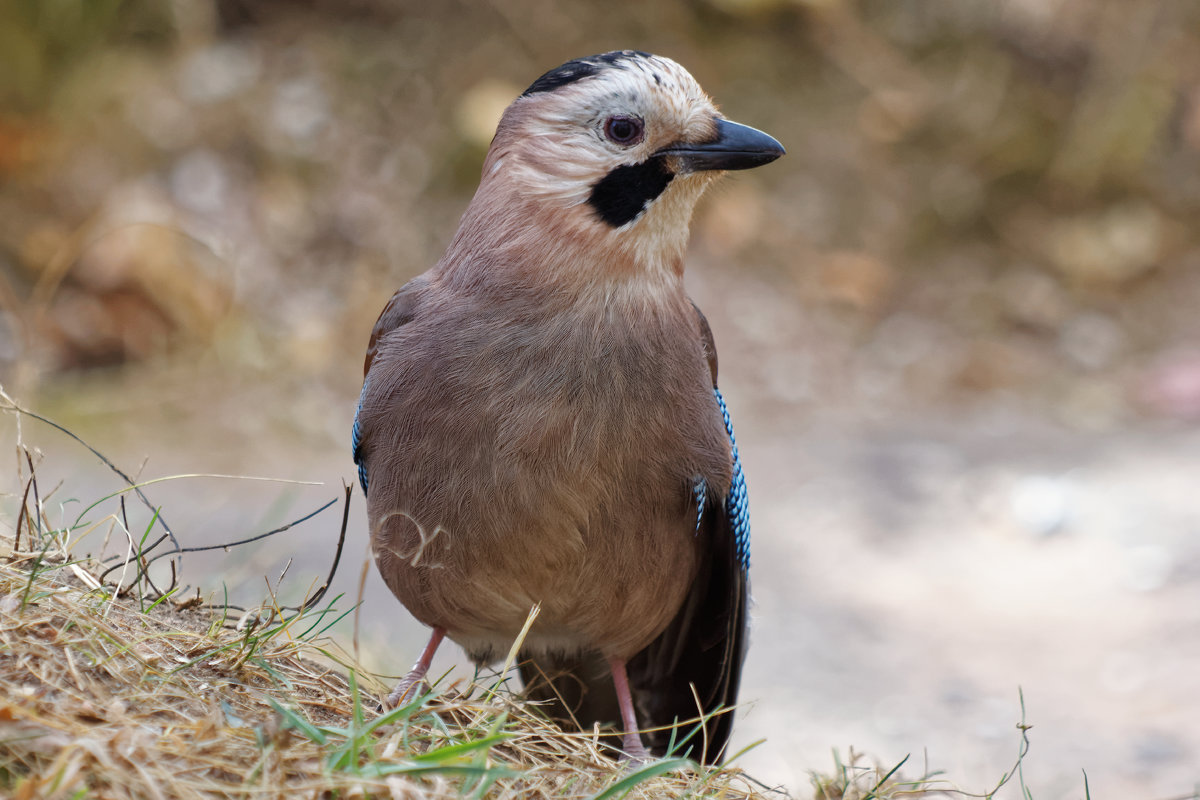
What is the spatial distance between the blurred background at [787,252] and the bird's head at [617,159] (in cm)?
359

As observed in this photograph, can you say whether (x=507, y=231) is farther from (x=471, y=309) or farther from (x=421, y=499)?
(x=421, y=499)

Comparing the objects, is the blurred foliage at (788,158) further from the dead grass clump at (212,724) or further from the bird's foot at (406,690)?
the dead grass clump at (212,724)

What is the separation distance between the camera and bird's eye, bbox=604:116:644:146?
2740 mm

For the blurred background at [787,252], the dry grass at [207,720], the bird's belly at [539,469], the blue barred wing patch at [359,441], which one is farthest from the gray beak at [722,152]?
the blurred background at [787,252]

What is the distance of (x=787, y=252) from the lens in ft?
31.1

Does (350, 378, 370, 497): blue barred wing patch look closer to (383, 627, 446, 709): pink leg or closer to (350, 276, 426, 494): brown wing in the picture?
(350, 276, 426, 494): brown wing

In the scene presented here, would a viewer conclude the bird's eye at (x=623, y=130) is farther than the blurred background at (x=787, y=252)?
No

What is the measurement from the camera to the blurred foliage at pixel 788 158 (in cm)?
873

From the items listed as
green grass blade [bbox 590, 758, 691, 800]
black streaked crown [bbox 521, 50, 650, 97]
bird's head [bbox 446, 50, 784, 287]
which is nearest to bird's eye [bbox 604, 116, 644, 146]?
bird's head [bbox 446, 50, 784, 287]

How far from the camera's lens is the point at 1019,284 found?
9.38 m

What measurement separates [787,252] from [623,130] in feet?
22.6

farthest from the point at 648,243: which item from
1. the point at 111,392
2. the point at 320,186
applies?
the point at 320,186

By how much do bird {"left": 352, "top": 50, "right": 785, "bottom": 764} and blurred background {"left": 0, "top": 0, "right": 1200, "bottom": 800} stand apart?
3235mm

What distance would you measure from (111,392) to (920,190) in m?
6.40
